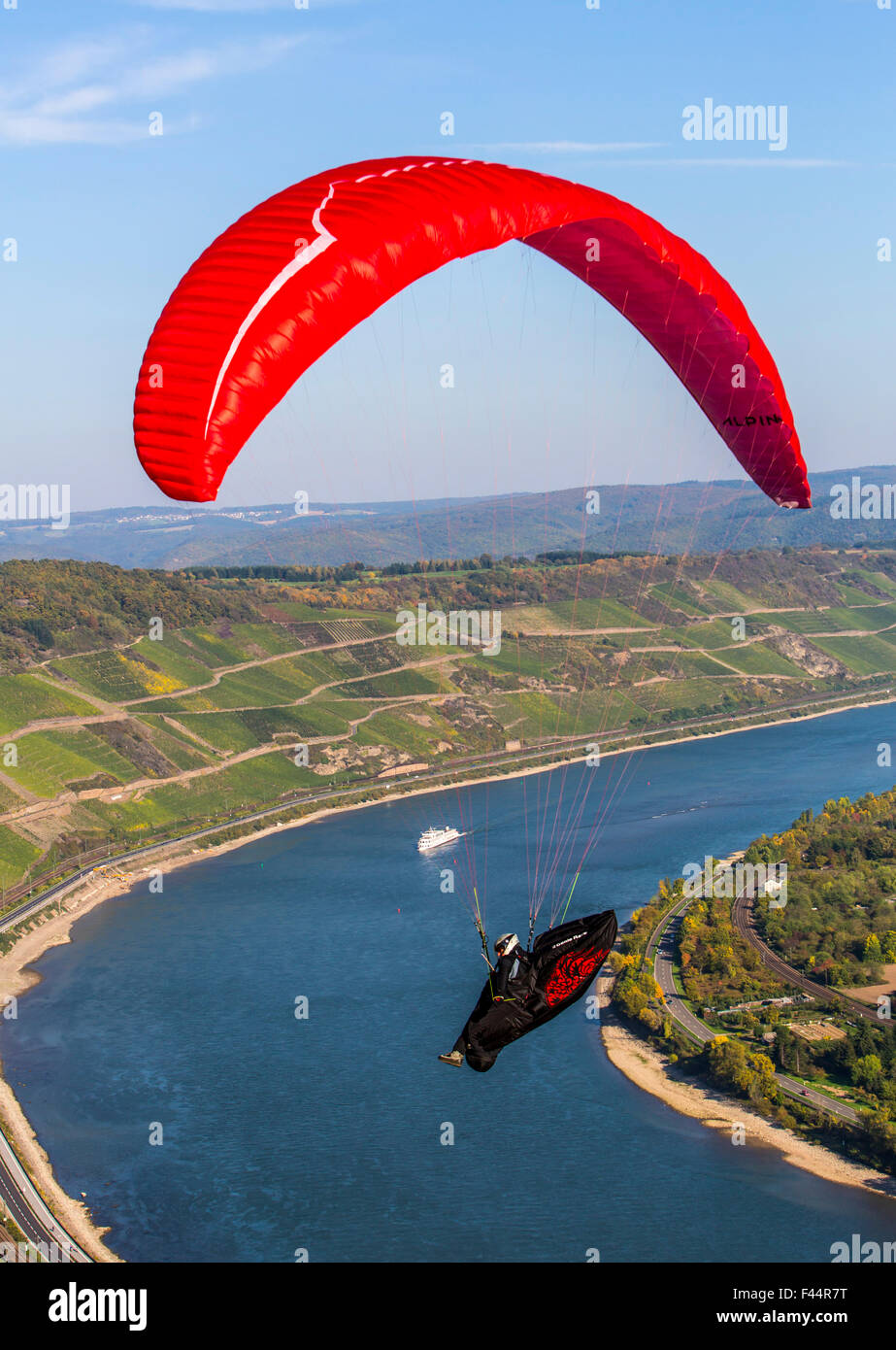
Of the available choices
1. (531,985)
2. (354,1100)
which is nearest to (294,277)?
(531,985)

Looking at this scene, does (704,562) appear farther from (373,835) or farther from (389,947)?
(389,947)

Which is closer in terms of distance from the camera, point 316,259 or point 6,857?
point 316,259

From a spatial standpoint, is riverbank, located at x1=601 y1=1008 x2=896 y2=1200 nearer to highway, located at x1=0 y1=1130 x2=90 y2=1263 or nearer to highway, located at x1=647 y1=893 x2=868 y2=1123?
highway, located at x1=647 y1=893 x2=868 y2=1123

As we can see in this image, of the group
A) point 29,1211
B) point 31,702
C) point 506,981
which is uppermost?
point 31,702

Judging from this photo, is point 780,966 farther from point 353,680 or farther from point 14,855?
point 353,680

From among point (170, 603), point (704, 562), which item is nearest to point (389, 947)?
point (170, 603)

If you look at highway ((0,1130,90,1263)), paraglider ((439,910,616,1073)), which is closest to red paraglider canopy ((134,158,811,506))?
paraglider ((439,910,616,1073))

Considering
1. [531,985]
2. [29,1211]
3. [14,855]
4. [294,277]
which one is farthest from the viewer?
[14,855]

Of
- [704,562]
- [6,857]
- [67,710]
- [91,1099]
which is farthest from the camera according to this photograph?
[704,562]
